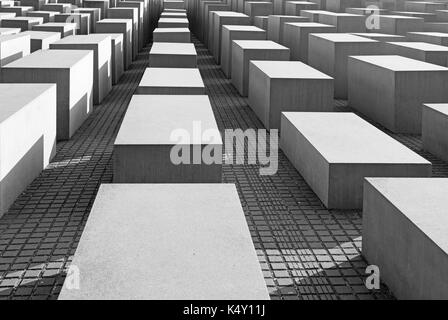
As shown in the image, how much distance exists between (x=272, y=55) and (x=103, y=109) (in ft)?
14.0

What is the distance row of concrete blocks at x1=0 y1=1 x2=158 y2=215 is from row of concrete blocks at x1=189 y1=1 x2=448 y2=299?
3.25 metres

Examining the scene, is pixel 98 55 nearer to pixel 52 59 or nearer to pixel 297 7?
pixel 52 59

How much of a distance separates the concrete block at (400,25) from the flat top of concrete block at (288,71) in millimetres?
9065

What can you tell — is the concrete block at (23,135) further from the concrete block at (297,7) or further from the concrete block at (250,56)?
the concrete block at (297,7)

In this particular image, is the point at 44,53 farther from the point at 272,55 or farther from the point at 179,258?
the point at 179,258

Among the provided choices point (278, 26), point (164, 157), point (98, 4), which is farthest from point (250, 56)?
point (98, 4)

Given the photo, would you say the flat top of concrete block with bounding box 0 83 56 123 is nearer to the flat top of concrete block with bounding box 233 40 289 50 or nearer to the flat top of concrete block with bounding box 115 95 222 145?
the flat top of concrete block with bounding box 115 95 222 145

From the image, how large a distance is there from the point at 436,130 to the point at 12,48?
8380 mm

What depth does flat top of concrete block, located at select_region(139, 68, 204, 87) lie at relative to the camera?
1074 centimetres

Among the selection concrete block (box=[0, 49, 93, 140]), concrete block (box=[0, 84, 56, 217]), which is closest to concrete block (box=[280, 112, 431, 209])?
concrete block (box=[0, 84, 56, 217])

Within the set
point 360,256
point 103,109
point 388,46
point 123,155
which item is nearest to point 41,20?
point 103,109

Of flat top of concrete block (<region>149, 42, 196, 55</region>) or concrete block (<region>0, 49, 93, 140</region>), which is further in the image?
flat top of concrete block (<region>149, 42, 196, 55</region>)

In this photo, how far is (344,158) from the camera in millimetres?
7281

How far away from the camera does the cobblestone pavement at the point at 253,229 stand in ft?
17.5
